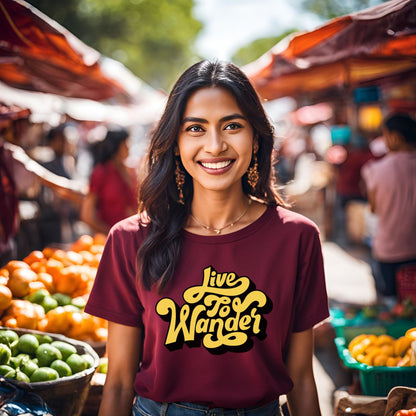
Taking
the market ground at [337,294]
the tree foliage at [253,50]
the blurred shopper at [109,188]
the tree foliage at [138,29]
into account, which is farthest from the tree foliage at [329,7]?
the tree foliage at [253,50]

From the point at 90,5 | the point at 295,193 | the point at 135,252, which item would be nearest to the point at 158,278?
the point at 135,252

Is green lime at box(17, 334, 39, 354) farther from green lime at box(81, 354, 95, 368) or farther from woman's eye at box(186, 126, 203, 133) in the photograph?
woman's eye at box(186, 126, 203, 133)

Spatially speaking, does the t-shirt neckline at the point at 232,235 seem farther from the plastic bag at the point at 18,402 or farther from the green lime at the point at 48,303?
the green lime at the point at 48,303

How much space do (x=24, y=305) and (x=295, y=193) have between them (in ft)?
37.5

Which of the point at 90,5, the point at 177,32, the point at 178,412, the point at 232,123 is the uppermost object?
the point at 177,32

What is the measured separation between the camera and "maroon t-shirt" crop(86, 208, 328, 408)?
186 centimetres

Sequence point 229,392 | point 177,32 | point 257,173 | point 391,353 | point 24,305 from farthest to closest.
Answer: point 177,32 → point 391,353 → point 24,305 → point 257,173 → point 229,392

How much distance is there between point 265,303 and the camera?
1888 millimetres

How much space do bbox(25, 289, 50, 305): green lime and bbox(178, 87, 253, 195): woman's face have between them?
1.80 metres

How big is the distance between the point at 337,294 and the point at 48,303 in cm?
506

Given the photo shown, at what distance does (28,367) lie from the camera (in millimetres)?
2369

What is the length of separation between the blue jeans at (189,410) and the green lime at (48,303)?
1.47 m

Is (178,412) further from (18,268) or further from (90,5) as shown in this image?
(90,5)

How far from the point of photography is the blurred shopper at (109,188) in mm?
5055
